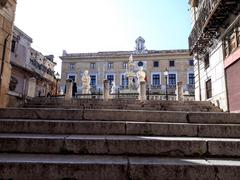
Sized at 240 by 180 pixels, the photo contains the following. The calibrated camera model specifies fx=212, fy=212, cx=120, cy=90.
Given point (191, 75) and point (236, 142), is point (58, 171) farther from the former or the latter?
point (191, 75)

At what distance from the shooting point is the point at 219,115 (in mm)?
5309

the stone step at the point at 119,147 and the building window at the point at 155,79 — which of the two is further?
the building window at the point at 155,79

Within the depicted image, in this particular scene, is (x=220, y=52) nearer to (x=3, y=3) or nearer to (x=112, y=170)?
(x=3, y=3)

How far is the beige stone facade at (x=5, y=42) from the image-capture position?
5.70 meters

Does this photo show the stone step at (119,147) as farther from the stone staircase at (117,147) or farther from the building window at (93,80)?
the building window at (93,80)

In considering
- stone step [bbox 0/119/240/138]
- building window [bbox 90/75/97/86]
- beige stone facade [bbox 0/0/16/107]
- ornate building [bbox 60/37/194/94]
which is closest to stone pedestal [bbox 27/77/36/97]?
beige stone facade [bbox 0/0/16/107]

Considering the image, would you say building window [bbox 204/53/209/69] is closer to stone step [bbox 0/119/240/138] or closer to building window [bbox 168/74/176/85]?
stone step [bbox 0/119/240/138]

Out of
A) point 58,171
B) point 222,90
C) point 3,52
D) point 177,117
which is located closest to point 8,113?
point 3,52

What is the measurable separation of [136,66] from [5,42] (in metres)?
42.7

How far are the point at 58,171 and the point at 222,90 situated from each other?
31.8 feet

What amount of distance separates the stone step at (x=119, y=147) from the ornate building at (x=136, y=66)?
138ft

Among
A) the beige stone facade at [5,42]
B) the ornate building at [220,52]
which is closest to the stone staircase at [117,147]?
the beige stone facade at [5,42]

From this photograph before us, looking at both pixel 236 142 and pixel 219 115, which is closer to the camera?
pixel 236 142

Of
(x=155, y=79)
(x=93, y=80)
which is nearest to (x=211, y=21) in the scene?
(x=155, y=79)
